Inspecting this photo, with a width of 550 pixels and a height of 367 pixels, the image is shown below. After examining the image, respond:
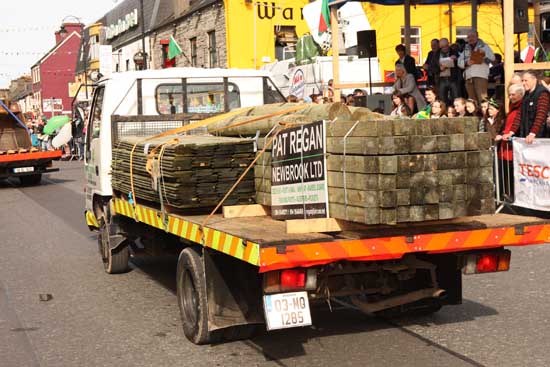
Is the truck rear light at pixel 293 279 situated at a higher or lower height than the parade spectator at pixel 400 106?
lower

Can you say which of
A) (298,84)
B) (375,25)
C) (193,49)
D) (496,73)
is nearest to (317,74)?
Result: (298,84)

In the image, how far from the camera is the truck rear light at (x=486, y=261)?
5918mm

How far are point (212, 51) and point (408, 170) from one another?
104 ft

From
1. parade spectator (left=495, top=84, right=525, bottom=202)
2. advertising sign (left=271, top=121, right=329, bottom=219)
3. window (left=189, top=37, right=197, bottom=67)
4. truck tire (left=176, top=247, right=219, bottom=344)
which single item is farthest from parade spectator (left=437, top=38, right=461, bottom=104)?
window (left=189, top=37, right=197, bottom=67)

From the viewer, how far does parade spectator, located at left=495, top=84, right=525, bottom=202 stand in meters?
→ 11.6

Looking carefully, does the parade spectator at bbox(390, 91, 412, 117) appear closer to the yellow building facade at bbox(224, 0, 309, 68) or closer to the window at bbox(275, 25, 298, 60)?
the yellow building facade at bbox(224, 0, 309, 68)

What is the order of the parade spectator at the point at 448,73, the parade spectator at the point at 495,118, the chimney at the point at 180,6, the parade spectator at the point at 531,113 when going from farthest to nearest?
the chimney at the point at 180,6, the parade spectator at the point at 448,73, the parade spectator at the point at 495,118, the parade spectator at the point at 531,113

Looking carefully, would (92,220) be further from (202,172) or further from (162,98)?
(202,172)

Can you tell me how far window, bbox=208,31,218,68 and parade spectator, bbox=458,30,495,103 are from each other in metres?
21.9

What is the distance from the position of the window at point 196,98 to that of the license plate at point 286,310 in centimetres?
453

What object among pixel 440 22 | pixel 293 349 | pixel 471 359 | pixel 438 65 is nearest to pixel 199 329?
pixel 293 349

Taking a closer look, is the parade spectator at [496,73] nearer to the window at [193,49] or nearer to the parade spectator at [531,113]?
the parade spectator at [531,113]

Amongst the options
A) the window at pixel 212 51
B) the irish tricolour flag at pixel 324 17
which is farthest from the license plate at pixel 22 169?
the window at pixel 212 51

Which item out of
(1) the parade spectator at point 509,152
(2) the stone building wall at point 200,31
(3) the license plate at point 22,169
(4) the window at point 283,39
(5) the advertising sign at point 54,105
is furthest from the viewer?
(5) the advertising sign at point 54,105
